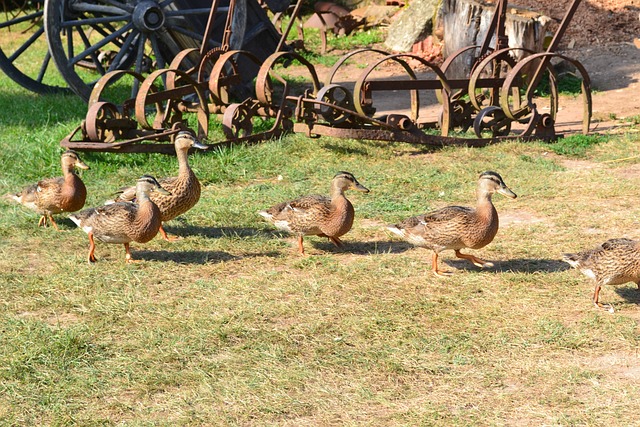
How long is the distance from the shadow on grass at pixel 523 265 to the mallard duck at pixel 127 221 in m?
2.07

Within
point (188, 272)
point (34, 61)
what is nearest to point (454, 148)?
point (188, 272)

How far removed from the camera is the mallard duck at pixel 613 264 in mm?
4961

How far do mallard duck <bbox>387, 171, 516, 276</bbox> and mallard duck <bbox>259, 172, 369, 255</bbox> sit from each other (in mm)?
483

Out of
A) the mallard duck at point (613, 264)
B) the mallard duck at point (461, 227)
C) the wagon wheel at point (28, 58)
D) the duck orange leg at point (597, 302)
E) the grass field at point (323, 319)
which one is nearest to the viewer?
the grass field at point (323, 319)

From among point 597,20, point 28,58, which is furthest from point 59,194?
point 597,20

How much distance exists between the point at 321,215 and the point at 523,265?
4.67ft

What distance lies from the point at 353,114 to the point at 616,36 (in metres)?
7.29

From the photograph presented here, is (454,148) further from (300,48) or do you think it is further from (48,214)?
(300,48)

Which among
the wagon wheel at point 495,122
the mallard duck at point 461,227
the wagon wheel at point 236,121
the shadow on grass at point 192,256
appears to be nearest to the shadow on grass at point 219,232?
the shadow on grass at point 192,256

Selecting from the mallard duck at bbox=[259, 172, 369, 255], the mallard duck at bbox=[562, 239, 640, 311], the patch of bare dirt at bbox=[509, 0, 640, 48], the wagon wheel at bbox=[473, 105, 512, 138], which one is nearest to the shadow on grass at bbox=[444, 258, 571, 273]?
the mallard duck at bbox=[562, 239, 640, 311]

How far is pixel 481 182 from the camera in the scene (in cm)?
572

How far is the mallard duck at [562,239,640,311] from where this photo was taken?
4961 millimetres

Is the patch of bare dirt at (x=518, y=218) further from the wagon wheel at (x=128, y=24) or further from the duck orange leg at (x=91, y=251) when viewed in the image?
the wagon wheel at (x=128, y=24)

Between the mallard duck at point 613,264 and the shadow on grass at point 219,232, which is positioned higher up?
the mallard duck at point 613,264
